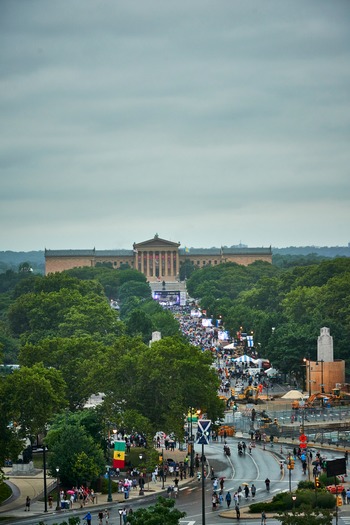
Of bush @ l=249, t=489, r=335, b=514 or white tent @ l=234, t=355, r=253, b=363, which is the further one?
white tent @ l=234, t=355, r=253, b=363

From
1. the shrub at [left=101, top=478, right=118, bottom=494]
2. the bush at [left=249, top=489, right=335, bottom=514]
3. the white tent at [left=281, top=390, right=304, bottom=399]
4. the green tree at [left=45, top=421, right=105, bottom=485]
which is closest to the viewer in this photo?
the bush at [left=249, top=489, right=335, bottom=514]

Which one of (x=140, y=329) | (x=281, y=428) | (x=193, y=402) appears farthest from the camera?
(x=140, y=329)

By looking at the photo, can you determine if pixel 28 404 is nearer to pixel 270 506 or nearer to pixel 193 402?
pixel 193 402

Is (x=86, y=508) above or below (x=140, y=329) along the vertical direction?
below

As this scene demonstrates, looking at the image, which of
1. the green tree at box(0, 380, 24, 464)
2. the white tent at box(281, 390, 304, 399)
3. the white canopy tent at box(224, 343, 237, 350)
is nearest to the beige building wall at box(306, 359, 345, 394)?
the white tent at box(281, 390, 304, 399)

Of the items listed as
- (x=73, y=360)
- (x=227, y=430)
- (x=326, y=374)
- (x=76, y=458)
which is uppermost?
(x=73, y=360)

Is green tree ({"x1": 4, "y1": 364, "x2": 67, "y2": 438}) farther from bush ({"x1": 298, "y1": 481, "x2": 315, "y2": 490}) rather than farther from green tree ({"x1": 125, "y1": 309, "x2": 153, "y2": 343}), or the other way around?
green tree ({"x1": 125, "y1": 309, "x2": 153, "y2": 343})

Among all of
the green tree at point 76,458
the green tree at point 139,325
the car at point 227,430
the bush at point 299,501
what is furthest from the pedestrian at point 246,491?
the green tree at point 139,325

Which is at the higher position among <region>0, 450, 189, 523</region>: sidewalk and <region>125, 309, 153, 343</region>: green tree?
<region>125, 309, 153, 343</region>: green tree

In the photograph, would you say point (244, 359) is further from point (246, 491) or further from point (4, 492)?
point (246, 491)

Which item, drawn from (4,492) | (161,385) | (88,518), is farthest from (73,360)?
(88,518)

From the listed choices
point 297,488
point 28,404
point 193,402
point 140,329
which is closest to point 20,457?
point 28,404
